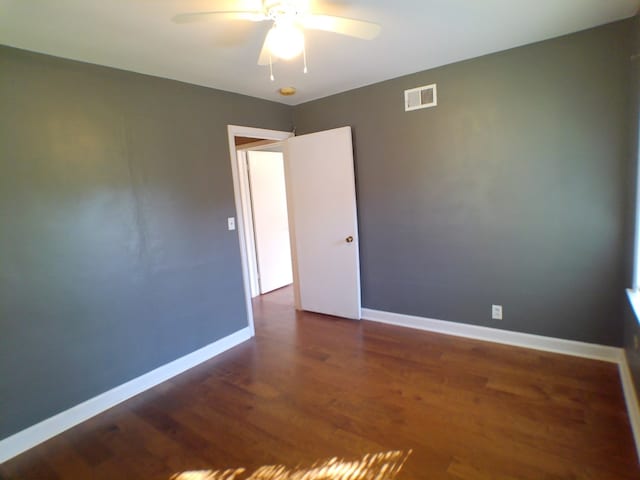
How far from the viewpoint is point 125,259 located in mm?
2455

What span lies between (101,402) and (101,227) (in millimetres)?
1216

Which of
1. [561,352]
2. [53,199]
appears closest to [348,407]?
[561,352]

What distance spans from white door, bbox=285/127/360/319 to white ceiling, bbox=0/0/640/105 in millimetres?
859

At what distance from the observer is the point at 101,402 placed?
7.71 ft

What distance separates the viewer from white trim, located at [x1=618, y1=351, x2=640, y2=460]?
177 centimetres

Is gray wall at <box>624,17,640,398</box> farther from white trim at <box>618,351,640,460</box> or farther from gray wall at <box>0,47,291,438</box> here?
gray wall at <box>0,47,291,438</box>

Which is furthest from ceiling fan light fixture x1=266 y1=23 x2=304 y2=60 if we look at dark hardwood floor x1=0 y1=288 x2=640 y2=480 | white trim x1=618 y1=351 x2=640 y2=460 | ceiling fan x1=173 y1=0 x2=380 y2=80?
white trim x1=618 y1=351 x2=640 y2=460

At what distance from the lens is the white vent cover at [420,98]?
115 inches

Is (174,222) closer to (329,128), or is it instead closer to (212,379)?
(212,379)

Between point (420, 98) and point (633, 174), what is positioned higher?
point (420, 98)

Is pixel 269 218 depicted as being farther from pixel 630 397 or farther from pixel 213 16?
pixel 630 397

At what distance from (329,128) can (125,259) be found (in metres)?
2.28

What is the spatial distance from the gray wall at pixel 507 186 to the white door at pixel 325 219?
6.6 inches


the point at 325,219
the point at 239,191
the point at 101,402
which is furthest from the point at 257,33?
the point at 101,402
